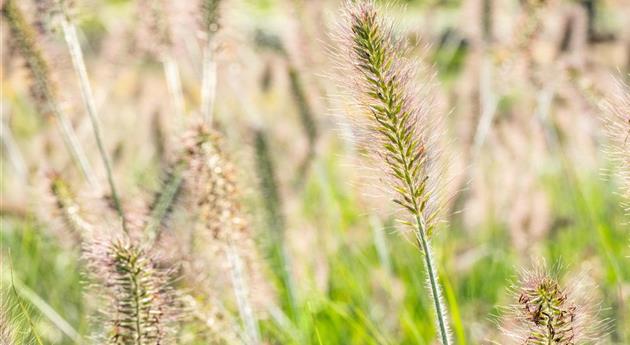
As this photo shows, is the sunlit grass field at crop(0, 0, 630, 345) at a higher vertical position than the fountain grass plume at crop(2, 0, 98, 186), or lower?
lower

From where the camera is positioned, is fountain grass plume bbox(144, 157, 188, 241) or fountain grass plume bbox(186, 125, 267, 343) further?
fountain grass plume bbox(144, 157, 188, 241)

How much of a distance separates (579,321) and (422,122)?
55cm

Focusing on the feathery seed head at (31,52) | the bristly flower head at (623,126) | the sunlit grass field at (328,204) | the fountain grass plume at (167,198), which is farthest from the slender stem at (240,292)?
the bristly flower head at (623,126)

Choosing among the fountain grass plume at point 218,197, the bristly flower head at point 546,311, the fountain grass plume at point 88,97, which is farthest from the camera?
the fountain grass plume at point 88,97

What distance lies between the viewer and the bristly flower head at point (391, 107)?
6.01 feet

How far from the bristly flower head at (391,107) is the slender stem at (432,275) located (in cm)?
3

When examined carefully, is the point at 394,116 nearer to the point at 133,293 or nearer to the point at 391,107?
the point at 391,107

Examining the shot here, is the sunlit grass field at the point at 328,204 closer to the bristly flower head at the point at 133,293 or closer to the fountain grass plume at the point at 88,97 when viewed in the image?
the fountain grass plume at the point at 88,97

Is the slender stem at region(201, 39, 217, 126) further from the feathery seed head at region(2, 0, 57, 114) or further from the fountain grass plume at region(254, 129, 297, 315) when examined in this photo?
the feathery seed head at region(2, 0, 57, 114)

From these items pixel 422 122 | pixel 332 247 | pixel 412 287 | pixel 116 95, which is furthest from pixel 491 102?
pixel 116 95

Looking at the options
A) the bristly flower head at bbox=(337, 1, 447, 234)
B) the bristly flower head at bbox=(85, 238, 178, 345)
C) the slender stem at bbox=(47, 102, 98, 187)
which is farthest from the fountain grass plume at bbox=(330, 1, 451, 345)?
the slender stem at bbox=(47, 102, 98, 187)

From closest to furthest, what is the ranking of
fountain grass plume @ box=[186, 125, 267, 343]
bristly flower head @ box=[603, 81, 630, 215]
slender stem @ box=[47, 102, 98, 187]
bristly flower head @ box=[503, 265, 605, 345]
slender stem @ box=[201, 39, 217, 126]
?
bristly flower head @ box=[503, 265, 605, 345] < bristly flower head @ box=[603, 81, 630, 215] < fountain grass plume @ box=[186, 125, 267, 343] < slender stem @ box=[47, 102, 98, 187] < slender stem @ box=[201, 39, 217, 126]

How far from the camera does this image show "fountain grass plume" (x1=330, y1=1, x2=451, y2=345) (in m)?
1.83

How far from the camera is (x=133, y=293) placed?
2.02 meters
